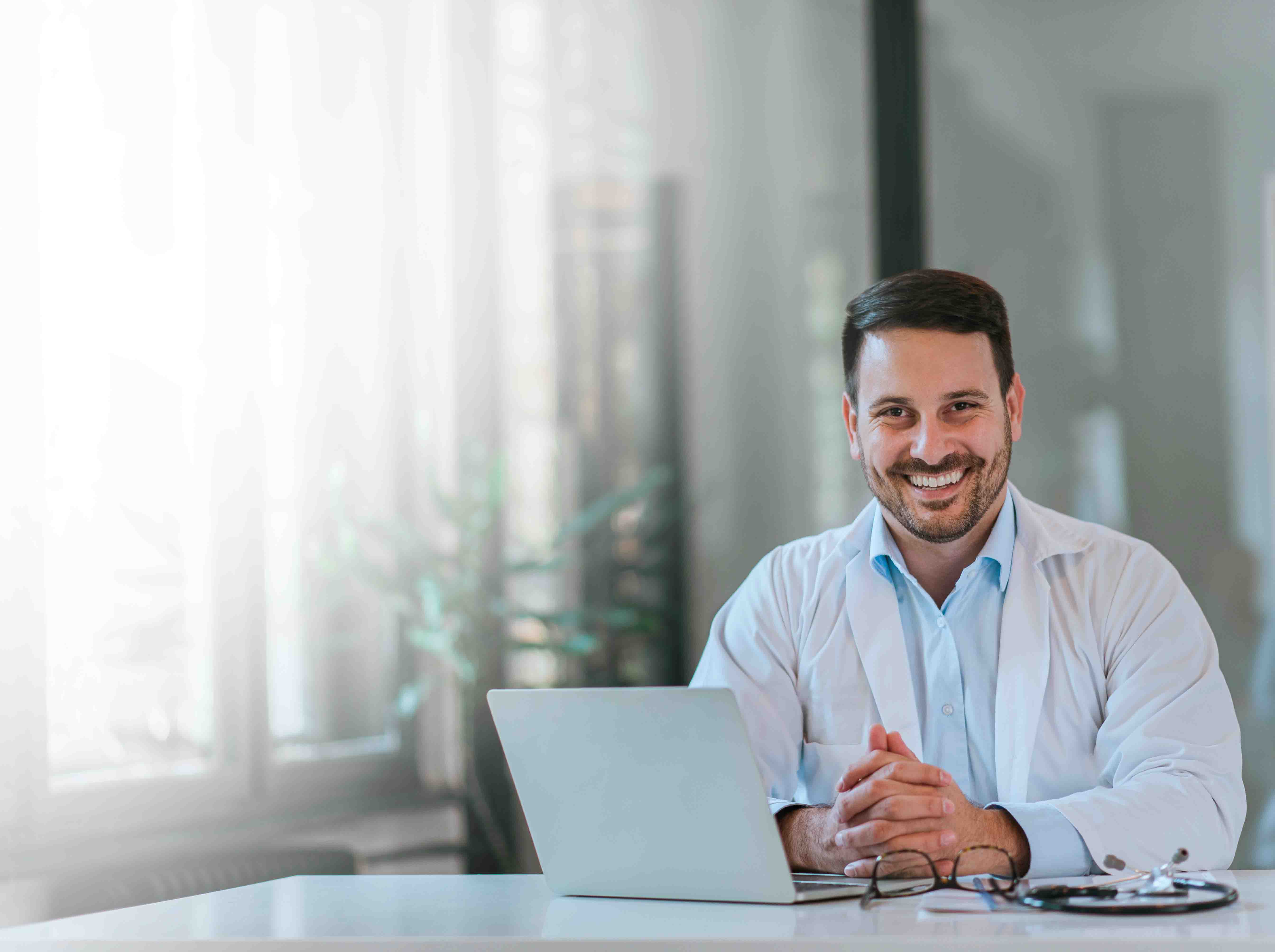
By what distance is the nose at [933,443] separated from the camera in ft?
6.58

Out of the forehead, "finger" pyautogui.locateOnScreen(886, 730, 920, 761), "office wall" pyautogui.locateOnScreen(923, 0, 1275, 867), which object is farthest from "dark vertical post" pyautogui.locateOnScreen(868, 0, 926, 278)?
"finger" pyautogui.locateOnScreen(886, 730, 920, 761)

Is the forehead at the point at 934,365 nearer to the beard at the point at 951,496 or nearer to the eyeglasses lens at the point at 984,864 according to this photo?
the beard at the point at 951,496

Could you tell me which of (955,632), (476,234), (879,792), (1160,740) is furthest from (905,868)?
(476,234)

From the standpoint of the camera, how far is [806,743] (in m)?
2.08

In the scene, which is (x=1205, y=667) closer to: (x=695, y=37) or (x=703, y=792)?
(x=703, y=792)

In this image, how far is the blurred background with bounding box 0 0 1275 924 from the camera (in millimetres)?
3000

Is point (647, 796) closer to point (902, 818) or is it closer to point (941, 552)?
point (902, 818)

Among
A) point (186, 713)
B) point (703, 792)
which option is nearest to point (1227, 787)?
point (703, 792)

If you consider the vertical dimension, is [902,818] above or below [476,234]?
below

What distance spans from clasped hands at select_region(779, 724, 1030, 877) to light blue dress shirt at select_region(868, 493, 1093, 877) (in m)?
0.27

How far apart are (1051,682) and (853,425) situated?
1.75 feet

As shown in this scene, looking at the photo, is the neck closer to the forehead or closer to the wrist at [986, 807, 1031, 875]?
the forehead

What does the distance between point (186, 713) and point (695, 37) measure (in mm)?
2592

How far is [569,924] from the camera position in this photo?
137 centimetres
